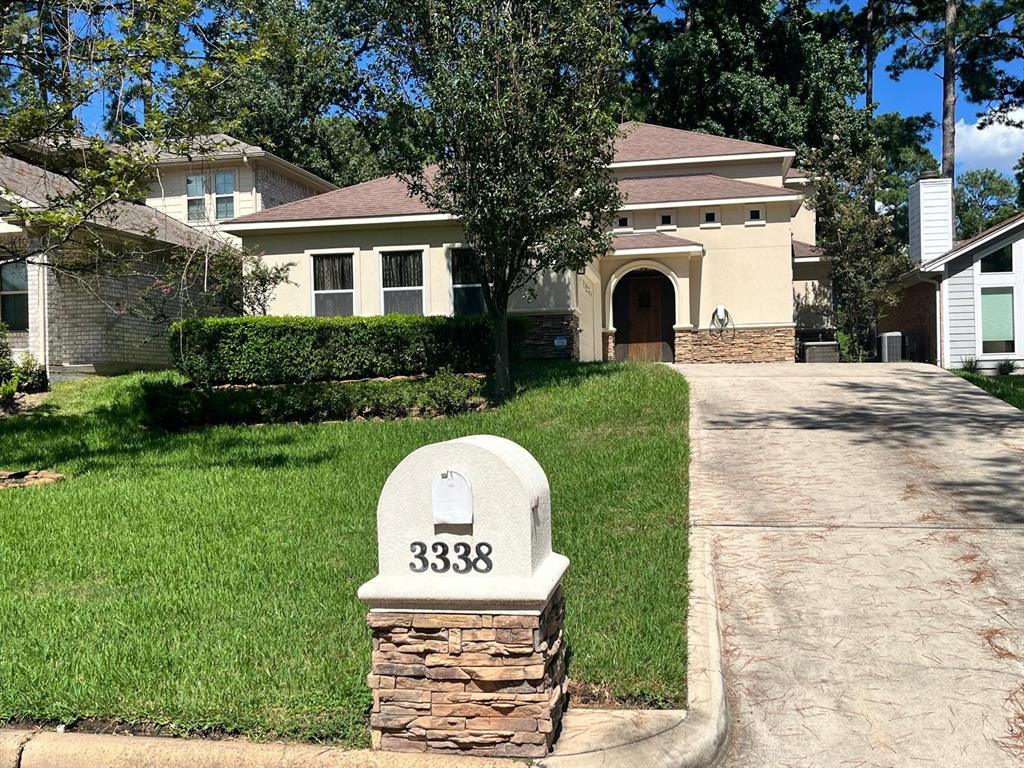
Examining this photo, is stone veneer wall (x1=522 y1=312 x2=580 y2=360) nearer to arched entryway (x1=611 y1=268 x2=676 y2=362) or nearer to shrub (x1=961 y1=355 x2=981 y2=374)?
arched entryway (x1=611 y1=268 x2=676 y2=362)

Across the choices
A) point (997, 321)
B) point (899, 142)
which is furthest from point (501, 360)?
point (899, 142)

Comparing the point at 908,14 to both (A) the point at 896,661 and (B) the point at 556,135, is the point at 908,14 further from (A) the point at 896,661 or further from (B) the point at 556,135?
(A) the point at 896,661

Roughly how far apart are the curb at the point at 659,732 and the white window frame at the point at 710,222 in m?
18.7

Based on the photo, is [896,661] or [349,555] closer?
[896,661]

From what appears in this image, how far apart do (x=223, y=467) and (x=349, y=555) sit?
14.2 ft

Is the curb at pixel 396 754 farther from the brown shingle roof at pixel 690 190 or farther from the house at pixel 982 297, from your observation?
the brown shingle roof at pixel 690 190

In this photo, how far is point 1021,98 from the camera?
3547cm

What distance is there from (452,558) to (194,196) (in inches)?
1002

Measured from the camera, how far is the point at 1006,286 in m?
19.8

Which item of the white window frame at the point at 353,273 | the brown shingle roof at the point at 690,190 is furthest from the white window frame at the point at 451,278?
the brown shingle roof at the point at 690,190

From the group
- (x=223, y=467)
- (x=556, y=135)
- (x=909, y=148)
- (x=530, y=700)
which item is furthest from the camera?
(x=909, y=148)

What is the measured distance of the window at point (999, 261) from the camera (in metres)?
19.7

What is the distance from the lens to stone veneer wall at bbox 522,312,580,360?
19.7 metres

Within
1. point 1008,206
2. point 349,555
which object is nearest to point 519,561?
point 349,555
